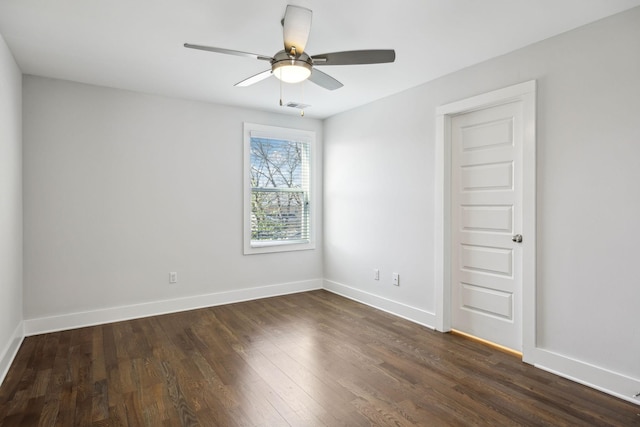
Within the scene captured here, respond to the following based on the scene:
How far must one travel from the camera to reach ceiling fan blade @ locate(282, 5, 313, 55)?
2.03m

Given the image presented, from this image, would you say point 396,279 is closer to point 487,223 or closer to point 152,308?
point 487,223

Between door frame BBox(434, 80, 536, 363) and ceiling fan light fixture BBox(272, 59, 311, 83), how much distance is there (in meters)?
1.71

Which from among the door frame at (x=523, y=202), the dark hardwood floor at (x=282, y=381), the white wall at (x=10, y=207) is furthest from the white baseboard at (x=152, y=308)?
the door frame at (x=523, y=202)

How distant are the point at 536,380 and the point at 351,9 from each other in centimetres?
278

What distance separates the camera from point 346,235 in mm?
4867

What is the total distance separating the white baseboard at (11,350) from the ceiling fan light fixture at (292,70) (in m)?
2.79

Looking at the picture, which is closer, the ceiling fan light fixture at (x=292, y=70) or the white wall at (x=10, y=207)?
the ceiling fan light fixture at (x=292, y=70)

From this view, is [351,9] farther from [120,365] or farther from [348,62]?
[120,365]

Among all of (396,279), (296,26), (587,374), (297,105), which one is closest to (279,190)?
(297,105)

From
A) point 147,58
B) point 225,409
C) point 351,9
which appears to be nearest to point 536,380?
point 225,409

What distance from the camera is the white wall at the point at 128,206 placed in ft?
11.5

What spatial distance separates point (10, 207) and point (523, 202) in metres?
4.06

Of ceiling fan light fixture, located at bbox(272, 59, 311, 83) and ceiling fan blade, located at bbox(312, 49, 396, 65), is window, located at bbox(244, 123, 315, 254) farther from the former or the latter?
ceiling fan blade, located at bbox(312, 49, 396, 65)

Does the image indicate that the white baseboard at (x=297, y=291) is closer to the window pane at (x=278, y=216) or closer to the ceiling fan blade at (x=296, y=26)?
the window pane at (x=278, y=216)
